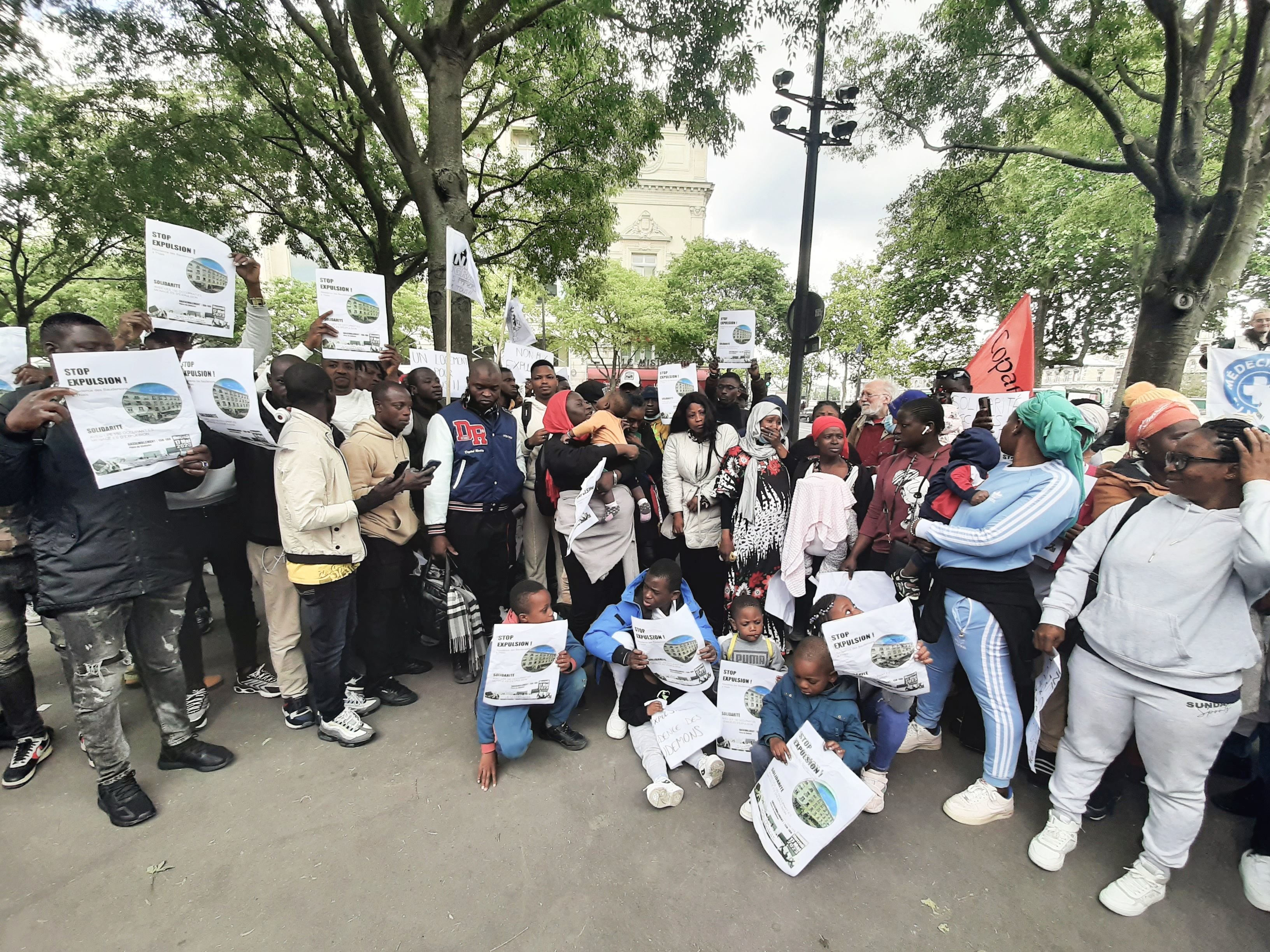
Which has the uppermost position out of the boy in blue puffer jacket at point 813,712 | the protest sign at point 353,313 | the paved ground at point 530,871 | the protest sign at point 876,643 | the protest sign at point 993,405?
the protest sign at point 353,313

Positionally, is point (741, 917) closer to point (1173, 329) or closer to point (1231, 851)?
point (1231, 851)

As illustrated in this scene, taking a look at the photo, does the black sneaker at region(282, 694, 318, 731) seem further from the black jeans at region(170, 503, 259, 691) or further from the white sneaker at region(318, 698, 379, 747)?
the black jeans at region(170, 503, 259, 691)

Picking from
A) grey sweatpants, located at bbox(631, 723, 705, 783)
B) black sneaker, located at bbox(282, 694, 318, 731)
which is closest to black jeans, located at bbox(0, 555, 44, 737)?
black sneaker, located at bbox(282, 694, 318, 731)

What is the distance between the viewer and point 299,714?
3318 mm

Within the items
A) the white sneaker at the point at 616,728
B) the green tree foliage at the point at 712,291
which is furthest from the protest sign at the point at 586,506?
the green tree foliage at the point at 712,291

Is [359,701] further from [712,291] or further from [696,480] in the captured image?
[712,291]

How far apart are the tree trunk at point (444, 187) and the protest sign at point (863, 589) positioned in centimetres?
555

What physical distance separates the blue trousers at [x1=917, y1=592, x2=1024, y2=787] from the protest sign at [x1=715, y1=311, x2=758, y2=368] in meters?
4.62

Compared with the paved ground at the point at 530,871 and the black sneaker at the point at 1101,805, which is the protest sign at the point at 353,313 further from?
the black sneaker at the point at 1101,805

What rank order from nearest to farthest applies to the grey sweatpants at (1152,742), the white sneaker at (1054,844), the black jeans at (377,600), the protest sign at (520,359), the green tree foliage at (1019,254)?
the grey sweatpants at (1152,742) < the white sneaker at (1054,844) < the black jeans at (377,600) < the protest sign at (520,359) < the green tree foliage at (1019,254)

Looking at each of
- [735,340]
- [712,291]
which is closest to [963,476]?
[735,340]

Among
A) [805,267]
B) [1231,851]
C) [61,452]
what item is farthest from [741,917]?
[805,267]

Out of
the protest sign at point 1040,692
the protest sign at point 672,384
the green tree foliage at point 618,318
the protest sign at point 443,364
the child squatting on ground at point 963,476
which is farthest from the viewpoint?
the green tree foliage at point 618,318

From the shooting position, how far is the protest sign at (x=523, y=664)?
2773 mm
